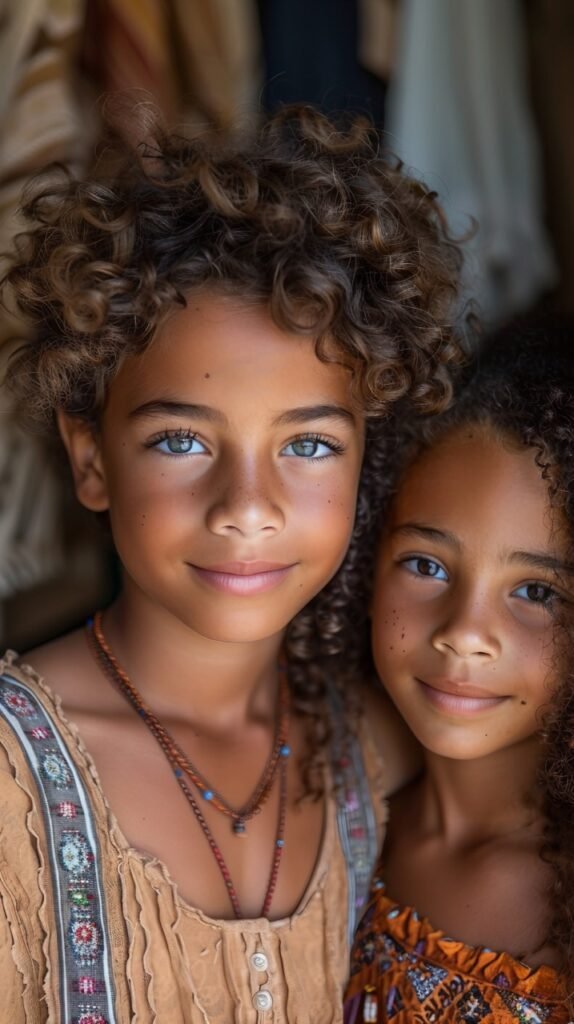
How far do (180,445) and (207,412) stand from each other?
0.19 feet

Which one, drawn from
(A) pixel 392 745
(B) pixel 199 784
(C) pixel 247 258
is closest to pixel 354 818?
(A) pixel 392 745

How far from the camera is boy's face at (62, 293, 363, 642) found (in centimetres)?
132

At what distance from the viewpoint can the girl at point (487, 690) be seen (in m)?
1.38

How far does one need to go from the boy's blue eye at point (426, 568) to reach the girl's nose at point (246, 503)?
26cm

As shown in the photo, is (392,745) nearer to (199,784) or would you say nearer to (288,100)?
(199,784)

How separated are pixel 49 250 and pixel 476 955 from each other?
1.03 m

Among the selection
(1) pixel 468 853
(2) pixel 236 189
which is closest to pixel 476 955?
(1) pixel 468 853

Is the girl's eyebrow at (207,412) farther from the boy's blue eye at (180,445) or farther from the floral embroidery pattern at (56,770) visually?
the floral embroidery pattern at (56,770)

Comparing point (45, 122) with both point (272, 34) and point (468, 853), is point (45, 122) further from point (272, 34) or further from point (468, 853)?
point (468, 853)

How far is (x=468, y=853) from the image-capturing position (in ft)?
4.96

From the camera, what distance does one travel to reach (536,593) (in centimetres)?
144

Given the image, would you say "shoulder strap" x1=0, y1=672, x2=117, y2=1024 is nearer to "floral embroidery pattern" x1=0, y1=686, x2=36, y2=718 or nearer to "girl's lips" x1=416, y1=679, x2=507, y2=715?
"floral embroidery pattern" x1=0, y1=686, x2=36, y2=718

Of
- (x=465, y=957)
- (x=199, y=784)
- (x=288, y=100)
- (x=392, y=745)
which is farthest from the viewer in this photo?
(x=288, y=100)

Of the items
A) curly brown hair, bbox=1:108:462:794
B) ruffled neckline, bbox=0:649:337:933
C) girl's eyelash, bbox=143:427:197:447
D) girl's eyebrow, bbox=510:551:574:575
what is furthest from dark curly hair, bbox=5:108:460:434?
ruffled neckline, bbox=0:649:337:933
